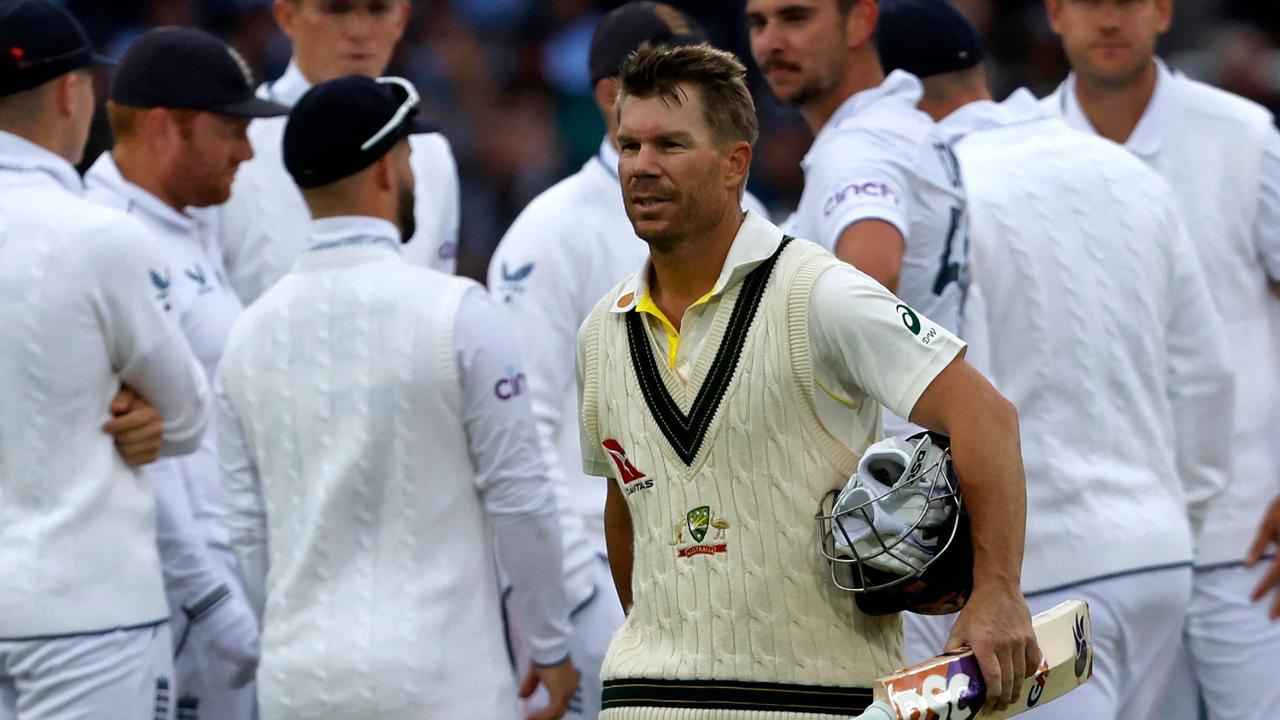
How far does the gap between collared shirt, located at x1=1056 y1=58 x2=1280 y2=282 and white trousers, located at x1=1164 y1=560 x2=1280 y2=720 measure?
3.14ft

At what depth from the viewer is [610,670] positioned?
3.53 m

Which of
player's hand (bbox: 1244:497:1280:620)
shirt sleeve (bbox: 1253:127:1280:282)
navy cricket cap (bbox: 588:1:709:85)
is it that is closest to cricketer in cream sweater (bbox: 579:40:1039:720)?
player's hand (bbox: 1244:497:1280:620)

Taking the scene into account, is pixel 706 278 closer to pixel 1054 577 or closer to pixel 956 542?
pixel 956 542

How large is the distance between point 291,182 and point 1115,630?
3160mm

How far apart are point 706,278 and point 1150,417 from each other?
2033 millimetres

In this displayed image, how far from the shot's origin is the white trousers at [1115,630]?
4.89m

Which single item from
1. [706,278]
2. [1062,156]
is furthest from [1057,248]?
[706,278]

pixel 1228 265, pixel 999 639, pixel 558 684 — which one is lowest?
pixel 558 684

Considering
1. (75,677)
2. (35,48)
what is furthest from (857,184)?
(75,677)

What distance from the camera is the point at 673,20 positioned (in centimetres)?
601

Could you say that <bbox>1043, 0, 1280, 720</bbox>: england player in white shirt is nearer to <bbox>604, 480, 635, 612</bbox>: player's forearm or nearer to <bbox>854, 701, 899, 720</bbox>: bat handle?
<bbox>604, 480, 635, 612</bbox>: player's forearm

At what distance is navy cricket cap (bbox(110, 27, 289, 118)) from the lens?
5.40m

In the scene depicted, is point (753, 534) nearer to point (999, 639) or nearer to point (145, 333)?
point (999, 639)

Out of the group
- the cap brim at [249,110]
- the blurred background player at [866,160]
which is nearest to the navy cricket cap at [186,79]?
the cap brim at [249,110]
